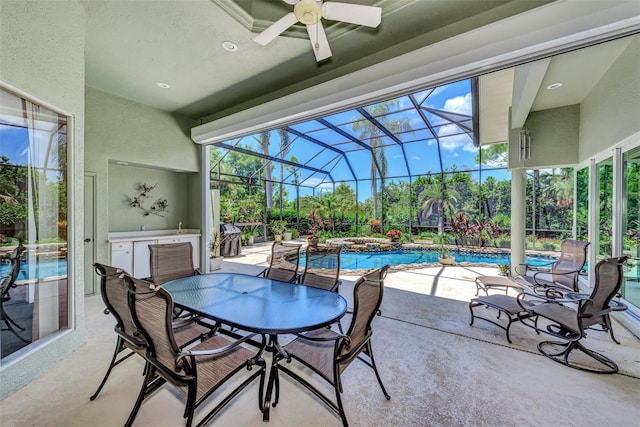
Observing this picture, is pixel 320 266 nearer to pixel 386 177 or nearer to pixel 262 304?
pixel 262 304

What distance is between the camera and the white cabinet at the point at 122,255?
448 centimetres

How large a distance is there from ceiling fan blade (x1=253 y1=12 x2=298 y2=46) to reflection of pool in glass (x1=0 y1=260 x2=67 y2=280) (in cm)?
304

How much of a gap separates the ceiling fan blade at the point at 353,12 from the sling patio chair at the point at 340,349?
6.86 feet

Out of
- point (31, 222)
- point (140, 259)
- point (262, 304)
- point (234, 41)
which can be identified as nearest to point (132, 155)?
point (140, 259)

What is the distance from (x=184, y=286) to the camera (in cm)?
278

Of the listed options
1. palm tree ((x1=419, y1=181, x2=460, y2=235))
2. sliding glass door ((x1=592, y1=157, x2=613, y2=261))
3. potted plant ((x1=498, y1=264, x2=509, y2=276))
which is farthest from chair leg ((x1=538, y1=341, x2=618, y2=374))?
palm tree ((x1=419, y1=181, x2=460, y2=235))

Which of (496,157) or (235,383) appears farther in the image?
(496,157)

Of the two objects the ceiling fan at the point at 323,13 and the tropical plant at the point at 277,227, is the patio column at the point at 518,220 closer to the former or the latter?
the ceiling fan at the point at 323,13

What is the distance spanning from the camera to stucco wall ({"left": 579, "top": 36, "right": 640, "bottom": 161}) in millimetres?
3039

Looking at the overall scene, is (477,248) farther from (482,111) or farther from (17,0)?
(17,0)

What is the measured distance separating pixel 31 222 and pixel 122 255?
2401 mm

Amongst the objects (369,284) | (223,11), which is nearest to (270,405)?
(369,284)

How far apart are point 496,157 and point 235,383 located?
11676 millimetres

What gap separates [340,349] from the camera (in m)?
1.65
